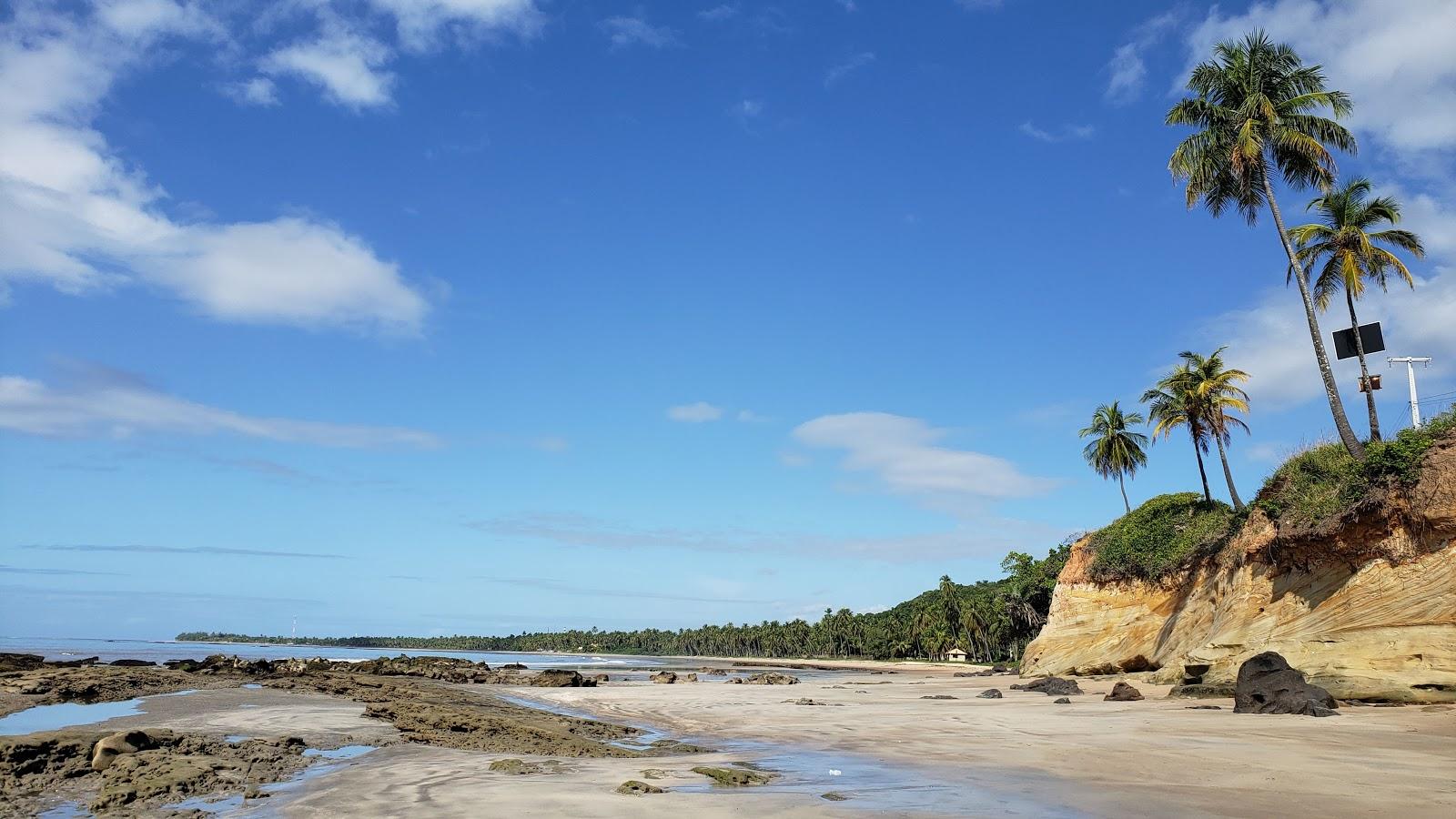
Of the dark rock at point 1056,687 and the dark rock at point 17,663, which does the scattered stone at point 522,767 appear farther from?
the dark rock at point 17,663

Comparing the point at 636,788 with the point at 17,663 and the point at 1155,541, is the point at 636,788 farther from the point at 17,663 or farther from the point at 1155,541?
the point at 17,663

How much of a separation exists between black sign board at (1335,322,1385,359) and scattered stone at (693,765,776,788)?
31.6 m

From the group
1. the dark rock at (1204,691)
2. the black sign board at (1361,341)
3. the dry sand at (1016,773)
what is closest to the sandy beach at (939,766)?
the dry sand at (1016,773)

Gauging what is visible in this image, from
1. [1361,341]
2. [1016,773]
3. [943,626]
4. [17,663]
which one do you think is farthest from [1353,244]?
[943,626]

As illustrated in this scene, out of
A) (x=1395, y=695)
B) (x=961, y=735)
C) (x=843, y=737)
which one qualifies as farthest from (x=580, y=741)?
(x=1395, y=695)

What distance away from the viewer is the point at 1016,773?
12.1 metres

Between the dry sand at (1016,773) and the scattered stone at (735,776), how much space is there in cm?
36

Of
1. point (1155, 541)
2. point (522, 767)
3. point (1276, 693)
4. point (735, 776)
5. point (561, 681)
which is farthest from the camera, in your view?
point (561, 681)

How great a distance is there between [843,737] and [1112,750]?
6370mm

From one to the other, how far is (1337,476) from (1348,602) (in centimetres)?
565

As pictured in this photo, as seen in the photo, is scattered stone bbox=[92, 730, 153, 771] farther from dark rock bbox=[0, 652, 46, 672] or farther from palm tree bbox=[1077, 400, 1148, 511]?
palm tree bbox=[1077, 400, 1148, 511]

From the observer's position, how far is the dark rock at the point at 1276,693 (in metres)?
17.9

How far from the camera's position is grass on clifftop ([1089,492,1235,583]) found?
1396 inches

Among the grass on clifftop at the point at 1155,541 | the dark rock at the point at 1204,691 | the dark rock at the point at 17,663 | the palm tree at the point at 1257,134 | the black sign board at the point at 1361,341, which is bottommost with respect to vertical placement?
the dark rock at the point at 17,663
